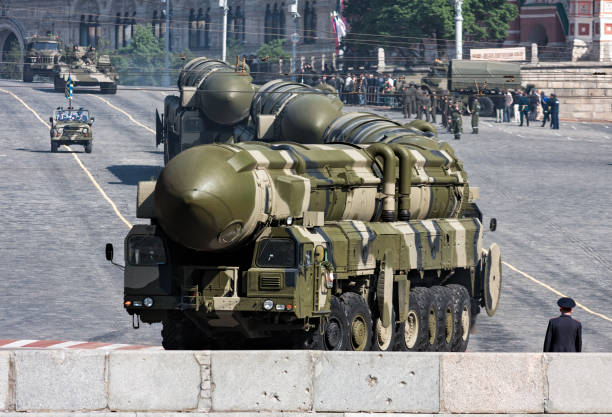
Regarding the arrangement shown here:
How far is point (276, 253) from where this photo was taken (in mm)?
20125

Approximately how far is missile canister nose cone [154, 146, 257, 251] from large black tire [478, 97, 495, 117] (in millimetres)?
63135

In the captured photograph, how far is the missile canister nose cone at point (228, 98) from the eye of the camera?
47500mm

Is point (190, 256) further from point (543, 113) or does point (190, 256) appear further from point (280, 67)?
point (280, 67)

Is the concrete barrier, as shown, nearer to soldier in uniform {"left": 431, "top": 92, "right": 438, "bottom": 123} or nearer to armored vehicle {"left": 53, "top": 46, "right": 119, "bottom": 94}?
soldier in uniform {"left": 431, "top": 92, "right": 438, "bottom": 123}

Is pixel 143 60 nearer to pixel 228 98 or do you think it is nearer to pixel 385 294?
pixel 228 98

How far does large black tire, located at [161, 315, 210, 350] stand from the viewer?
72.7 feet

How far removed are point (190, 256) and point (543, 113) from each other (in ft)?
207

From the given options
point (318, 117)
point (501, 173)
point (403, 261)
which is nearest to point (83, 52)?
point (501, 173)

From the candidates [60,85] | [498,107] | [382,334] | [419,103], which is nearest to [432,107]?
[419,103]

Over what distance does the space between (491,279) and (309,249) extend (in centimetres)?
876

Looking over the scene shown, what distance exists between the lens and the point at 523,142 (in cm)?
6881

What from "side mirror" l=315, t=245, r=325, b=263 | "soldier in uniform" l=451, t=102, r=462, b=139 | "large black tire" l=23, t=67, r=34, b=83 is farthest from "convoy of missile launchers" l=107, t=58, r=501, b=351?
"large black tire" l=23, t=67, r=34, b=83

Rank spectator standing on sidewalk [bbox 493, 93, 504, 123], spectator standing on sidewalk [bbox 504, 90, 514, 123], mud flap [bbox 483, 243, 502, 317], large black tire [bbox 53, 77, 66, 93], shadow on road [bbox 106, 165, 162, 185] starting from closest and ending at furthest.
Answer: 1. mud flap [bbox 483, 243, 502, 317]
2. shadow on road [bbox 106, 165, 162, 185]
3. spectator standing on sidewalk [bbox 504, 90, 514, 123]
4. spectator standing on sidewalk [bbox 493, 93, 504, 123]
5. large black tire [bbox 53, 77, 66, 93]

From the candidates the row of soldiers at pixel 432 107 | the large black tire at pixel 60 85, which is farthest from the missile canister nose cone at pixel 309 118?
the large black tire at pixel 60 85
